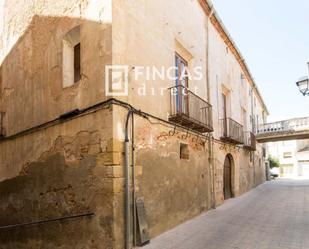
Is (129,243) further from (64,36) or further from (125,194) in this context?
(64,36)

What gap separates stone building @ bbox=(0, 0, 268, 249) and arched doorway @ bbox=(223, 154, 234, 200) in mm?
2382

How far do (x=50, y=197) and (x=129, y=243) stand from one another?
2.35 m

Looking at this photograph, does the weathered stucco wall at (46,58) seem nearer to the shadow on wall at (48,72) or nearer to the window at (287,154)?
the shadow on wall at (48,72)

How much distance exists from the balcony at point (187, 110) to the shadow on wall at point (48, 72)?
2.30m

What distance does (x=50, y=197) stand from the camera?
644cm

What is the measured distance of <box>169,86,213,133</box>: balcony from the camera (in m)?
7.20

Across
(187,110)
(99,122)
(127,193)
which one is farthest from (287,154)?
(99,122)

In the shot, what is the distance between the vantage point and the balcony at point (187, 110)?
7.20 m

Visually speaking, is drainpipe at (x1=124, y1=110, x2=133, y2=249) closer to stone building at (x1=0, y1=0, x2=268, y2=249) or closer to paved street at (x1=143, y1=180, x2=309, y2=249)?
stone building at (x1=0, y1=0, x2=268, y2=249)

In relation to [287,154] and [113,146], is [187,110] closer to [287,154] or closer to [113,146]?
[113,146]

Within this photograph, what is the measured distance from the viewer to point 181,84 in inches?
322

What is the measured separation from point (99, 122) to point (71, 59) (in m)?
2.17

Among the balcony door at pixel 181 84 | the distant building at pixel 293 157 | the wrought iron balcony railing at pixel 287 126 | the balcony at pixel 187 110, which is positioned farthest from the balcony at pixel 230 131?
the distant building at pixel 293 157

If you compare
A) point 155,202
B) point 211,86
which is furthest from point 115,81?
point 211,86
